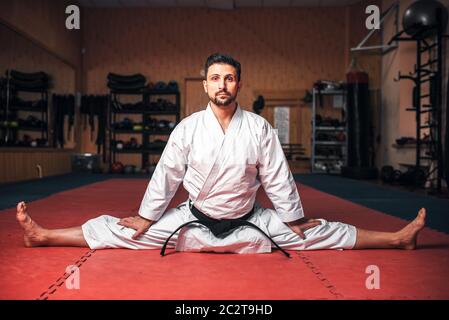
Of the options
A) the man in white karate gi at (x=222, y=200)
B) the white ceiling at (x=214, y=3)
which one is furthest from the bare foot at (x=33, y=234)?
the white ceiling at (x=214, y=3)

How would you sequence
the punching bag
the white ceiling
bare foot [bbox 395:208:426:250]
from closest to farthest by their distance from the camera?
bare foot [bbox 395:208:426:250] < the punching bag < the white ceiling

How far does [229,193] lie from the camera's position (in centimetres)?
245

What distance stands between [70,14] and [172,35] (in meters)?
2.62

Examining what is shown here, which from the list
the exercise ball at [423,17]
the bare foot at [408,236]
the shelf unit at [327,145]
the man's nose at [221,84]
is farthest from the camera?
the shelf unit at [327,145]

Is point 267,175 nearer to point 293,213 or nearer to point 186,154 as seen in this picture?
point 293,213

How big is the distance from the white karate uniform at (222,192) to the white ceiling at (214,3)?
9.76 m

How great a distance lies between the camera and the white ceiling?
38.0 ft

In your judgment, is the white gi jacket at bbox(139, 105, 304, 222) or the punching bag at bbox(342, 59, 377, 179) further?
the punching bag at bbox(342, 59, 377, 179)

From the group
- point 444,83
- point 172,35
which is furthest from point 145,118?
point 444,83

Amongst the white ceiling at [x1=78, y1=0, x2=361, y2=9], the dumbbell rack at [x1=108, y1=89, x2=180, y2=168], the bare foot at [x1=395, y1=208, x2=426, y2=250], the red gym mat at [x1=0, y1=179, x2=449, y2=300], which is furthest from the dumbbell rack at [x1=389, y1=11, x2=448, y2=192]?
the dumbbell rack at [x1=108, y1=89, x2=180, y2=168]

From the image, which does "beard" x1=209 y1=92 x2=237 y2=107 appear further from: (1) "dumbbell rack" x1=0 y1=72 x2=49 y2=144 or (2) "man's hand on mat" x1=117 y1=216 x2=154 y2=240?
(1) "dumbbell rack" x1=0 y1=72 x2=49 y2=144

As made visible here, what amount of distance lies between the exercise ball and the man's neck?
18.3ft

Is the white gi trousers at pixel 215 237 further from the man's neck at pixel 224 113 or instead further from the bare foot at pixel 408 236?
the man's neck at pixel 224 113

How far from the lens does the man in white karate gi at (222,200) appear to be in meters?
2.41
